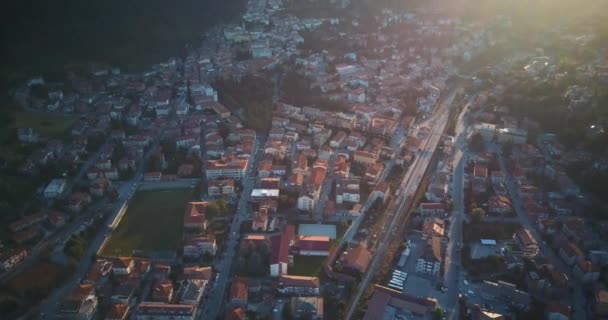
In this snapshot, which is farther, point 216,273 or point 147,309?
point 216,273

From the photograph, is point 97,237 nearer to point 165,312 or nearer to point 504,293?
point 165,312

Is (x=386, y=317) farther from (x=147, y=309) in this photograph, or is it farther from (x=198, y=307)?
(x=147, y=309)

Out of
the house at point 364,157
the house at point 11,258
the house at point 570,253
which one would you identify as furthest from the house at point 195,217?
the house at point 570,253

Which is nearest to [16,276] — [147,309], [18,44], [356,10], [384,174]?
[147,309]

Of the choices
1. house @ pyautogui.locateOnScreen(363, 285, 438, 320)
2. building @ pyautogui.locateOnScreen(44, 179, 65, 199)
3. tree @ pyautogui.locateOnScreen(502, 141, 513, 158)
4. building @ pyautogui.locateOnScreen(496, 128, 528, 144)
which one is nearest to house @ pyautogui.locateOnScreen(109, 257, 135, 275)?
building @ pyautogui.locateOnScreen(44, 179, 65, 199)

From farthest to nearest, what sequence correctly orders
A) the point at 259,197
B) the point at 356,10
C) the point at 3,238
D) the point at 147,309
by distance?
1. the point at 356,10
2. the point at 259,197
3. the point at 3,238
4. the point at 147,309

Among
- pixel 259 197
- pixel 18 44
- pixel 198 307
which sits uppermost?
pixel 18 44

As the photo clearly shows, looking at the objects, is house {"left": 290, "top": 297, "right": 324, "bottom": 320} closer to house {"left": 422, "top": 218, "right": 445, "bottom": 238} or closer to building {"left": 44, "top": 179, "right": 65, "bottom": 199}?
house {"left": 422, "top": 218, "right": 445, "bottom": 238}
